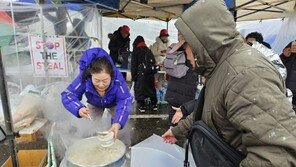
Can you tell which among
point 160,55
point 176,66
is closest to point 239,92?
point 176,66

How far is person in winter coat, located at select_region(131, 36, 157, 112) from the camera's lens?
5.87 meters

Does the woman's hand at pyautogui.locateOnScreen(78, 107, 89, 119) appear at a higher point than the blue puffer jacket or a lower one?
lower

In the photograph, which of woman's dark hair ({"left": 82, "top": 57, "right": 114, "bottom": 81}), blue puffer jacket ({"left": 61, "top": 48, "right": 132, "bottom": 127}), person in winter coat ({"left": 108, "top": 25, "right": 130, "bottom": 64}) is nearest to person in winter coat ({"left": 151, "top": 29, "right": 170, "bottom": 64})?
person in winter coat ({"left": 108, "top": 25, "right": 130, "bottom": 64})

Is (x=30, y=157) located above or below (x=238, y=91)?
below

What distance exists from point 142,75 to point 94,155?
4.22 metres

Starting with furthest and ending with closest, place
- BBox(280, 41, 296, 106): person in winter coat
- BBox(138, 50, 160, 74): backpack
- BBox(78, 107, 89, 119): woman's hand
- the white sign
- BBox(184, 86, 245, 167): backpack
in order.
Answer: BBox(138, 50, 160, 74): backpack → BBox(280, 41, 296, 106): person in winter coat → the white sign → BBox(78, 107, 89, 119): woman's hand → BBox(184, 86, 245, 167): backpack

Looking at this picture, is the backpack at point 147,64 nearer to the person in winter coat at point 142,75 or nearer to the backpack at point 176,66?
the person in winter coat at point 142,75

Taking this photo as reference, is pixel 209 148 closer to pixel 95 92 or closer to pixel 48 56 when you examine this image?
pixel 95 92

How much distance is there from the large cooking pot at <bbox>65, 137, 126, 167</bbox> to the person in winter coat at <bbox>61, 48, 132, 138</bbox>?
0.38 meters

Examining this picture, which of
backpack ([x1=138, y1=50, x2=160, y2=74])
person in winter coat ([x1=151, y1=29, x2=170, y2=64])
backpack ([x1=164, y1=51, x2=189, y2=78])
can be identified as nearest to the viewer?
backpack ([x1=164, y1=51, x2=189, y2=78])

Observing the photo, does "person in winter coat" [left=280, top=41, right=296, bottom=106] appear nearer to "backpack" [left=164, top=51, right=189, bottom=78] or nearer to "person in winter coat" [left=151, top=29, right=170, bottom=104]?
"backpack" [left=164, top=51, right=189, bottom=78]

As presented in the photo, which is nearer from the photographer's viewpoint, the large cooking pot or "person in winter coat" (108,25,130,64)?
the large cooking pot

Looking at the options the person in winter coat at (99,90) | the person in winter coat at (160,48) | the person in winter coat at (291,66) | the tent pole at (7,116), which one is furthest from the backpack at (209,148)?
the person in winter coat at (160,48)

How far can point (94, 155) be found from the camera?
1754mm
